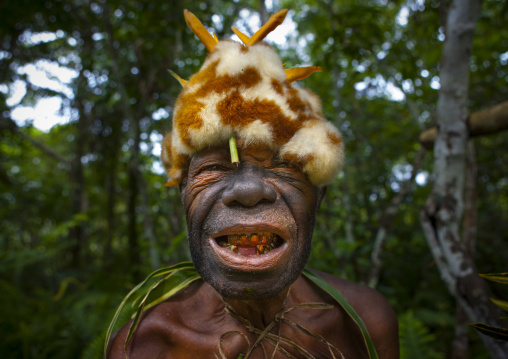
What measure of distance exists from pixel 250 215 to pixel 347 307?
2.49 feet

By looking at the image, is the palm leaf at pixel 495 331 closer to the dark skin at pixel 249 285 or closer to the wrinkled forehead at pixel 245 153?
the dark skin at pixel 249 285

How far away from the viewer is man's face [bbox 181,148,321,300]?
1390 millimetres

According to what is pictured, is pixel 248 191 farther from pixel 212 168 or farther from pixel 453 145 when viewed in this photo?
pixel 453 145

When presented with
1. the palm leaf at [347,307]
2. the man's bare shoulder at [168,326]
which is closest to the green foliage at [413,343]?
the palm leaf at [347,307]

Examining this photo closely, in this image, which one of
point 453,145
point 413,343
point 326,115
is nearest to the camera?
point 453,145

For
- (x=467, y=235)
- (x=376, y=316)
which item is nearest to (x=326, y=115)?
(x=467, y=235)

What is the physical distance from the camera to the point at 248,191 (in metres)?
1.39

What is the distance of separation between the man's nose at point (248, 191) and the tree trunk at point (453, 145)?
1446 millimetres

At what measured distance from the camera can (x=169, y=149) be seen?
1866mm

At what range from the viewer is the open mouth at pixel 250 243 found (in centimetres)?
144

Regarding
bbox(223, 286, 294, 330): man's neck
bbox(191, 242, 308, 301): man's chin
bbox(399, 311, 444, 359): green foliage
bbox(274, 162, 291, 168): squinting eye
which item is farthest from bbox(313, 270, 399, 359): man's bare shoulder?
bbox(399, 311, 444, 359): green foliage

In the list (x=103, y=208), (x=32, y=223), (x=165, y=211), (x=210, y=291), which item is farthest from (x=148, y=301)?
(x=103, y=208)

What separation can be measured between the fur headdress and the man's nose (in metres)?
0.15

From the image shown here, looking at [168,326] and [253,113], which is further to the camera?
[168,326]
